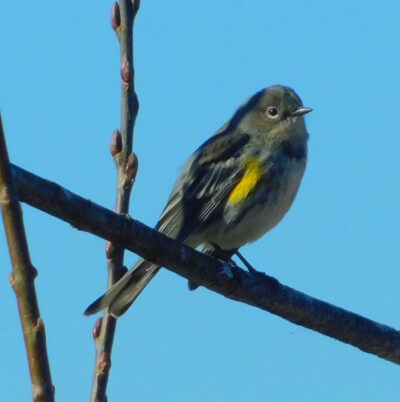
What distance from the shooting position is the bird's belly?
735 cm

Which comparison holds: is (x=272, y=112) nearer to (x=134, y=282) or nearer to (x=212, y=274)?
(x=134, y=282)

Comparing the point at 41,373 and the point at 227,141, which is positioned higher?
the point at 227,141

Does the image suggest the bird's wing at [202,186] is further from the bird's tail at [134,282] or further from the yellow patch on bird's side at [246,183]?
the bird's tail at [134,282]

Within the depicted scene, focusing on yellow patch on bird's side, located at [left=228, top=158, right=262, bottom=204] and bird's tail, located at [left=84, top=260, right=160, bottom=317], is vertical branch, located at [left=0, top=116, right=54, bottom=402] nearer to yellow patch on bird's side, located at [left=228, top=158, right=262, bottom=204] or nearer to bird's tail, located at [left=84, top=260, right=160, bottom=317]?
bird's tail, located at [left=84, top=260, right=160, bottom=317]

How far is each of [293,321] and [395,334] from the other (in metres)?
0.60

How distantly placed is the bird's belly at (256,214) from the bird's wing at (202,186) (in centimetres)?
17

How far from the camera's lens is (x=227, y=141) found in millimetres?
8102

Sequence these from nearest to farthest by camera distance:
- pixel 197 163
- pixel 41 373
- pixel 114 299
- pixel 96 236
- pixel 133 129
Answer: pixel 41 373 < pixel 96 236 < pixel 133 129 < pixel 114 299 < pixel 197 163

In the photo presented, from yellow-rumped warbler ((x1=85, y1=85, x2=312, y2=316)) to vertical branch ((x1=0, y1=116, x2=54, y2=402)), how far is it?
16.9 feet

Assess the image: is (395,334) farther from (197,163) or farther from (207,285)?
(197,163)

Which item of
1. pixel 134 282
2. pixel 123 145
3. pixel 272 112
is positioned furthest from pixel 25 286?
pixel 272 112

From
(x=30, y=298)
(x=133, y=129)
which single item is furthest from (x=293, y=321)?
(x=30, y=298)

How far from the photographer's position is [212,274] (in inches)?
192

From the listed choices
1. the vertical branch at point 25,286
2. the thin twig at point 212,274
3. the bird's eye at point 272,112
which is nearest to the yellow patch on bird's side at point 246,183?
the bird's eye at point 272,112
